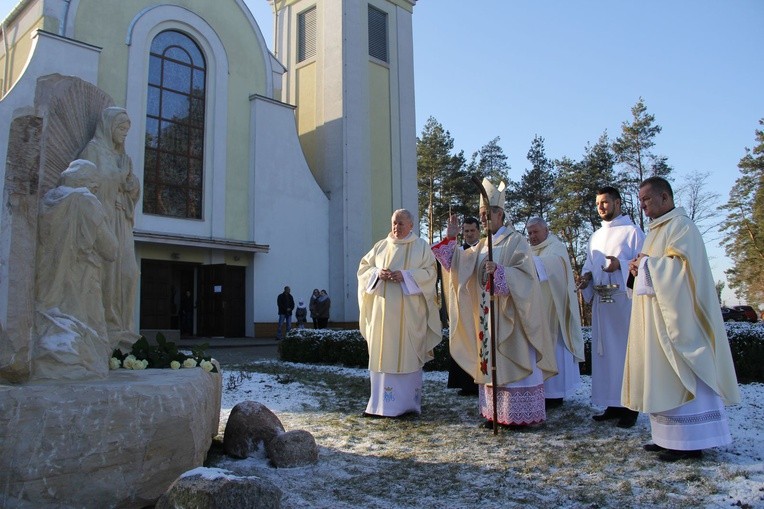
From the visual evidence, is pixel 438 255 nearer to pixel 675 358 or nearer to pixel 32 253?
pixel 675 358

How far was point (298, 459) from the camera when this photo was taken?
14.7 ft

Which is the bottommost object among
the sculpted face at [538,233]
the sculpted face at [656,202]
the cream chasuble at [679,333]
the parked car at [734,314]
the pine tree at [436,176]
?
the cream chasuble at [679,333]

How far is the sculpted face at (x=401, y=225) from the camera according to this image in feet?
22.1

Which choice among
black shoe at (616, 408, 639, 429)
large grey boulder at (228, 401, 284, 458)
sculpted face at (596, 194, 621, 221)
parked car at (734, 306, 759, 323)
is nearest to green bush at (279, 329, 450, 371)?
sculpted face at (596, 194, 621, 221)

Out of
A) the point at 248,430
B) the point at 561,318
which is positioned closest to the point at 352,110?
the point at 561,318

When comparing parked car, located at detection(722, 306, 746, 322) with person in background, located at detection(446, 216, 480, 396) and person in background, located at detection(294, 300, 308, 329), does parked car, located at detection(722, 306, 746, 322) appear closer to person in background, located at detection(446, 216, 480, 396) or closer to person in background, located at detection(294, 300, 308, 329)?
person in background, located at detection(294, 300, 308, 329)

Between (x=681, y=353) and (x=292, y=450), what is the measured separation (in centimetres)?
289

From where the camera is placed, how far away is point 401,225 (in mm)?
6754

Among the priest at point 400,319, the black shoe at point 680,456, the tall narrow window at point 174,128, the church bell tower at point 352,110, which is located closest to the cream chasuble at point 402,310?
the priest at point 400,319

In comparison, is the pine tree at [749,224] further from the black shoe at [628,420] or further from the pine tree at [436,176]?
the black shoe at [628,420]

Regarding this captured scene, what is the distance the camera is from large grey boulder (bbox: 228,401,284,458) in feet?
15.4

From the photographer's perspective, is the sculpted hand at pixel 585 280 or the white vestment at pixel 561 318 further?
the white vestment at pixel 561 318

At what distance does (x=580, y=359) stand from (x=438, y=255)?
2.11 meters

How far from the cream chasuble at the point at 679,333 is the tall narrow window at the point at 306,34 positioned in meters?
22.4
